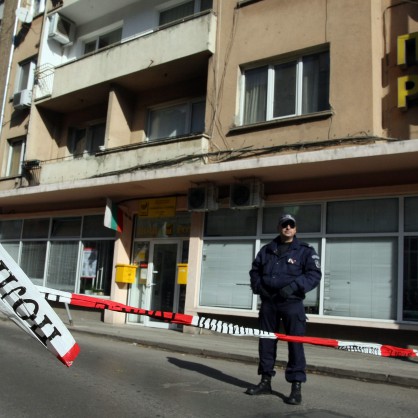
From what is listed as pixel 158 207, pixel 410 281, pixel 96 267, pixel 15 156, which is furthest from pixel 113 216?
pixel 410 281

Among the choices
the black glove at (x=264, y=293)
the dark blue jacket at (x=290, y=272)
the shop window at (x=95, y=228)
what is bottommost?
the black glove at (x=264, y=293)

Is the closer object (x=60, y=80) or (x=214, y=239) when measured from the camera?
(x=214, y=239)

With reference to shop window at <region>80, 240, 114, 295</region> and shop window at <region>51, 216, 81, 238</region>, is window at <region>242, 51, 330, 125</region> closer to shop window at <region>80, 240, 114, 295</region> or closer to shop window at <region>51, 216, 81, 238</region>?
shop window at <region>80, 240, 114, 295</region>

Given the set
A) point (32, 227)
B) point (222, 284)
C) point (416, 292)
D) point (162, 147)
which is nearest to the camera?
point (416, 292)

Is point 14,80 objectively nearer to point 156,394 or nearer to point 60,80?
point 60,80

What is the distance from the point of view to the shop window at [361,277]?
32.8 ft

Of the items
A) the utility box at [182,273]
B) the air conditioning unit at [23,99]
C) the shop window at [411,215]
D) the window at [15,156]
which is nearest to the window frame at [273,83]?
the shop window at [411,215]

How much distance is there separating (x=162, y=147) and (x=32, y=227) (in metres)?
7.22

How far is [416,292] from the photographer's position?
9.62 meters

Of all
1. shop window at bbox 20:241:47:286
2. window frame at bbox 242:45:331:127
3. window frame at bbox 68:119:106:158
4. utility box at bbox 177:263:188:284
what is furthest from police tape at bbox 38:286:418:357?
shop window at bbox 20:241:47:286

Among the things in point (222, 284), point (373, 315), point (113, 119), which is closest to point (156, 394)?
point (373, 315)

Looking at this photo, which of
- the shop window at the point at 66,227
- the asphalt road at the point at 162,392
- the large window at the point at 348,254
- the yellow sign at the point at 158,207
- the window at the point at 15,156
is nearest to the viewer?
the asphalt road at the point at 162,392

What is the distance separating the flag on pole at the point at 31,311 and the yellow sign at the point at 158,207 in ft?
30.8

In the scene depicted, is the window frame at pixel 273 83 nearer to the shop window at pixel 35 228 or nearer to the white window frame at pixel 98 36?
the white window frame at pixel 98 36
